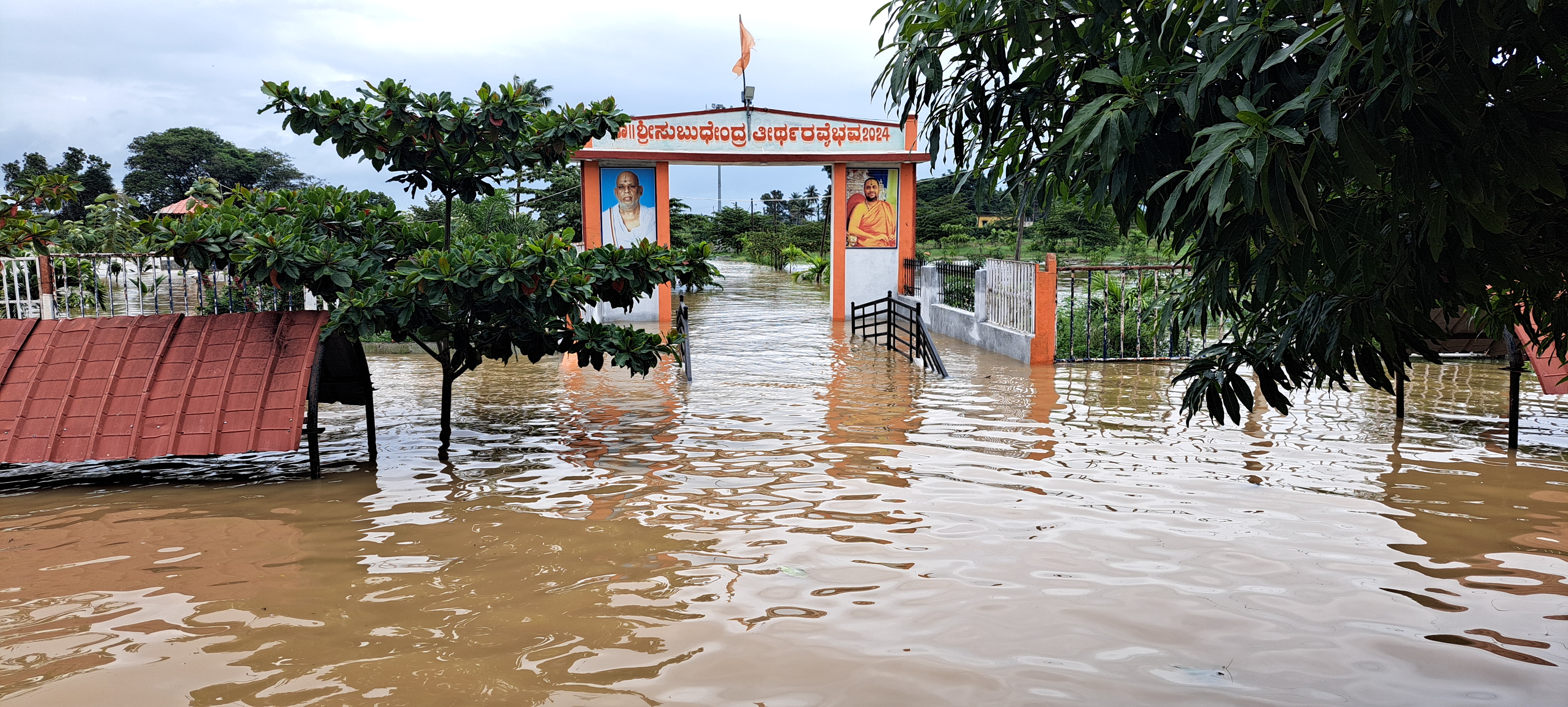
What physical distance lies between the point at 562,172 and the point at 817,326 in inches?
708

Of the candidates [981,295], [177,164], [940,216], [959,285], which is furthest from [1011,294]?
[177,164]

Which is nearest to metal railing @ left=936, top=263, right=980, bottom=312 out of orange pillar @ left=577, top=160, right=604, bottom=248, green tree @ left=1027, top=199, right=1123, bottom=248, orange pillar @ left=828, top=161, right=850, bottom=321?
orange pillar @ left=828, top=161, right=850, bottom=321

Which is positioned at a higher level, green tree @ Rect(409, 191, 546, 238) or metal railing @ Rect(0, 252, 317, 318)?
green tree @ Rect(409, 191, 546, 238)

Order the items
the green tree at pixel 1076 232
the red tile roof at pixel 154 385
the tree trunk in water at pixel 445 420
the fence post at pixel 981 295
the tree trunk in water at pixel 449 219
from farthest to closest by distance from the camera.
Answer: the green tree at pixel 1076 232
the fence post at pixel 981 295
the tree trunk in water at pixel 449 219
the tree trunk in water at pixel 445 420
the red tile roof at pixel 154 385

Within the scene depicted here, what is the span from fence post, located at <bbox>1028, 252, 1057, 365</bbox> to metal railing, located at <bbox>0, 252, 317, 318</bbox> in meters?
8.73

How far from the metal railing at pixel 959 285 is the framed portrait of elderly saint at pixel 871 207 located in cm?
243

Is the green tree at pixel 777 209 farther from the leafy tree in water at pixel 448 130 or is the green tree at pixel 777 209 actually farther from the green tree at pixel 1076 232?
the leafy tree in water at pixel 448 130

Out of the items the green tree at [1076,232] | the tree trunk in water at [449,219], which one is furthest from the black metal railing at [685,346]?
the green tree at [1076,232]

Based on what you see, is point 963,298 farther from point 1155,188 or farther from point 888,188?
point 1155,188

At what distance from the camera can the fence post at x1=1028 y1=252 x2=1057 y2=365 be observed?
1295 centimetres

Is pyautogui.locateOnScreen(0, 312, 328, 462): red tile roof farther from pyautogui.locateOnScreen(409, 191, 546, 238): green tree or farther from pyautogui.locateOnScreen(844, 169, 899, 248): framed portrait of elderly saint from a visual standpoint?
pyautogui.locateOnScreen(409, 191, 546, 238): green tree

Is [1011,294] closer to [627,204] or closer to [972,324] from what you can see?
[972,324]

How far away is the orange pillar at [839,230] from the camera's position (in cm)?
2072

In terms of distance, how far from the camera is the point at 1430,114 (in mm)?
2104
